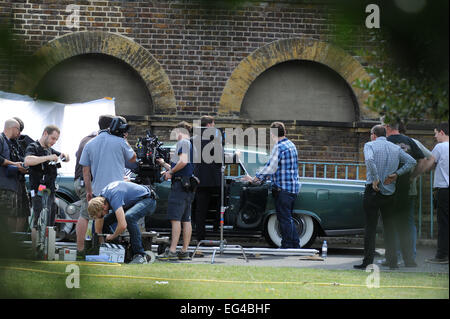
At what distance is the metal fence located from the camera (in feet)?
35.8

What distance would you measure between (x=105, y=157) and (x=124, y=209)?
0.67m

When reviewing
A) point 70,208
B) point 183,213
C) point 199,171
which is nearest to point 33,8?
point 183,213

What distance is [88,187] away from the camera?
25.2ft

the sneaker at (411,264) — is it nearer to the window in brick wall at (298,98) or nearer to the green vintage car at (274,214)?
the green vintage car at (274,214)

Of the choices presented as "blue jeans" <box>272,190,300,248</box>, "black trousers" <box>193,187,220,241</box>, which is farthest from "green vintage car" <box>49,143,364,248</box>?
"blue jeans" <box>272,190,300,248</box>

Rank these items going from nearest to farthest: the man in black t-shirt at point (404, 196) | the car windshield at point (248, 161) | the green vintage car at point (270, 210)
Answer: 1. the man in black t-shirt at point (404, 196)
2. the green vintage car at point (270, 210)
3. the car windshield at point (248, 161)

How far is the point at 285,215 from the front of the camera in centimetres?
874

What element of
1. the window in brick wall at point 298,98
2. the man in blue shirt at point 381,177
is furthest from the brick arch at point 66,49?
the window in brick wall at point 298,98

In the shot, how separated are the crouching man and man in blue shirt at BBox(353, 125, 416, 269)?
2560 mm

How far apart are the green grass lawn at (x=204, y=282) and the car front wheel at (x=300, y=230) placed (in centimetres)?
209

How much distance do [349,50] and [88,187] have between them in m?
6.65

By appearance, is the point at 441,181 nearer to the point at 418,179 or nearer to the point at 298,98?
the point at 418,179

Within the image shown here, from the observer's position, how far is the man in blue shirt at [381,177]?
7.38m

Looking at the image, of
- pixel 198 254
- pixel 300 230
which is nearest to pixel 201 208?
pixel 198 254
